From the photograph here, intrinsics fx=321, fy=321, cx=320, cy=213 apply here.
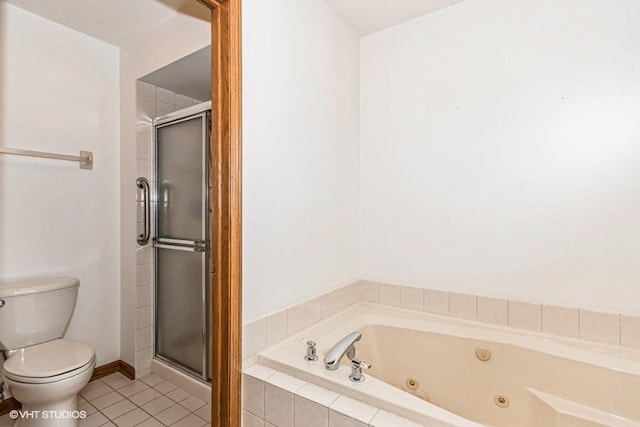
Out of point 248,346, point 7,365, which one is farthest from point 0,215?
point 248,346

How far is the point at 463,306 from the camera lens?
1.78 m

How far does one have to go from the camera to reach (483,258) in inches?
68.4

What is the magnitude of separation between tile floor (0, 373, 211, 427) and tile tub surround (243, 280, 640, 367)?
94 cm

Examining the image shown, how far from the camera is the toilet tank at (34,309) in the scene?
1802mm

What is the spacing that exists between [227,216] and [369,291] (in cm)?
119

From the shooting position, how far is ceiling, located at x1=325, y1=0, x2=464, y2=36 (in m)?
1.80

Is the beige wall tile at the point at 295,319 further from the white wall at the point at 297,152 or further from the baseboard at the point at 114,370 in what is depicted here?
the baseboard at the point at 114,370

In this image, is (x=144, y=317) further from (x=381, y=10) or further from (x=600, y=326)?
(x=600, y=326)

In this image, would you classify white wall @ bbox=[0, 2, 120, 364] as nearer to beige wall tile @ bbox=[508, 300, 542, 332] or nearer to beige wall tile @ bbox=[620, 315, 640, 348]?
beige wall tile @ bbox=[508, 300, 542, 332]

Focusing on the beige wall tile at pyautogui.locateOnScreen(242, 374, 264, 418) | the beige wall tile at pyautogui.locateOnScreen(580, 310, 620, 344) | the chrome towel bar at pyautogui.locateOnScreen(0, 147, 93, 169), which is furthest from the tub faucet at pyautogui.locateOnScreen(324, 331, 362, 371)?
the chrome towel bar at pyautogui.locateOnScreen(0, 147, 93, 169)

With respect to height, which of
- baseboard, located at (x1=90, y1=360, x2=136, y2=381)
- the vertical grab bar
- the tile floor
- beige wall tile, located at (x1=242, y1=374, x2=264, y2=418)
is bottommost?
the tile floor

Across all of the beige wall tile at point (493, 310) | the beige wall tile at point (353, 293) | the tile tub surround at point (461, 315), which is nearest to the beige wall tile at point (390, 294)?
the tile tub surround at point (461, 315)

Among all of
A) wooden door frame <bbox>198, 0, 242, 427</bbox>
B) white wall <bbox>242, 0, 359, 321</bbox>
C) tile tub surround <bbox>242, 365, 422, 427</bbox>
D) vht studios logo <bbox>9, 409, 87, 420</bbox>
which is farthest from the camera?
vht studios logo <bbox>9, 409, 87, 420</bbox>

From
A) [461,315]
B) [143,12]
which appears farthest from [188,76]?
[461,315]
